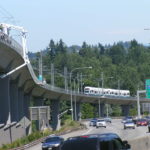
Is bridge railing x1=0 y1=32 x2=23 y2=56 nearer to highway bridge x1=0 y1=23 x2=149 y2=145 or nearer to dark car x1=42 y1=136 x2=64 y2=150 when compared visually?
highway bridge x1=0 y1=23 x2=149 y2=145

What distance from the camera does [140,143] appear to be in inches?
1123

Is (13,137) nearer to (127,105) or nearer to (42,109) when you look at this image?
(42,109)

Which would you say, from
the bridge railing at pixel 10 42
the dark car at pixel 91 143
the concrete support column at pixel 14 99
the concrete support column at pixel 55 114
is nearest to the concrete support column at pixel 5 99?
the bridge railing at pixel 10 42

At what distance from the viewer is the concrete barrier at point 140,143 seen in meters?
28.0

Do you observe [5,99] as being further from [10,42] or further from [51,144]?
[51,144]

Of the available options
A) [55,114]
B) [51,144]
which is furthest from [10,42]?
[55,114]

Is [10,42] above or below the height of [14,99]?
above

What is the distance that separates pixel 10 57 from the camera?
61.3m

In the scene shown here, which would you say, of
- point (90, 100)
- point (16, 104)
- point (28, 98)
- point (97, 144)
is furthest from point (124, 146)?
point (90, 100)

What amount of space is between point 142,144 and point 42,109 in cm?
3739

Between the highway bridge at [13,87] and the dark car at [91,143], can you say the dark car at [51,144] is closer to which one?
the highway bridge at [13,87]

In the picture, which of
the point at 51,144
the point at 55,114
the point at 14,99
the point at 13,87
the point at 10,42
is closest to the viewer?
the point at 51,144

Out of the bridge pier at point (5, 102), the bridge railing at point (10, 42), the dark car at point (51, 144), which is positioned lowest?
the dark car at point (51, 144)

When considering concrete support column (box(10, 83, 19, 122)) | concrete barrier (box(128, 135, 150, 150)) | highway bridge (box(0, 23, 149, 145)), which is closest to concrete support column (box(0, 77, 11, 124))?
highway bridge (box(0, 23, 149, 145))
